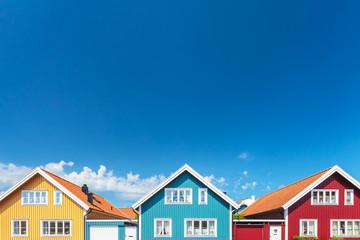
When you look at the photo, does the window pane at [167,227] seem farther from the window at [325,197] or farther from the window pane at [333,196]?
the window pane at [333,196]

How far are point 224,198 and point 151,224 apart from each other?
7.22 metres

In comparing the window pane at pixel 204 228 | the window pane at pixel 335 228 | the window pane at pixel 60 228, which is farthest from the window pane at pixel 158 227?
the window pane at pixel 335 228

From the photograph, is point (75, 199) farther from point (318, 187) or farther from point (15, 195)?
point (318, 187)

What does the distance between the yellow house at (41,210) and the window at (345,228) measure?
23083mm

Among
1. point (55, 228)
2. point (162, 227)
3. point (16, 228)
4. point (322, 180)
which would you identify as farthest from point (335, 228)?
point (16, 228)

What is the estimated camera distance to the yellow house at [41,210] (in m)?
25.0

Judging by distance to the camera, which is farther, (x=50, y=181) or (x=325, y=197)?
(x=325, y=197)

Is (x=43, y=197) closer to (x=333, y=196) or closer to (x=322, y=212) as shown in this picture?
(x=322, y=212)

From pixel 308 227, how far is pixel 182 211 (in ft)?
38.9

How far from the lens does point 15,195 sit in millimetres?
25422

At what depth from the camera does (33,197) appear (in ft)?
83.2

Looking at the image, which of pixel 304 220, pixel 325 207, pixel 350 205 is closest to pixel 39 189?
pixel 304 220

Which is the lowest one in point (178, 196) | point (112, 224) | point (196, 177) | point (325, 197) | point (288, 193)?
point (112, 224)

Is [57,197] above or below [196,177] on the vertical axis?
below
